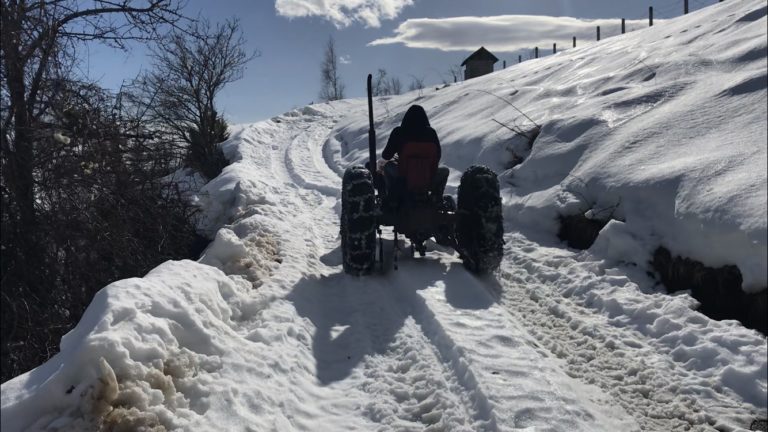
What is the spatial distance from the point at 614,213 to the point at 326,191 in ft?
33.8

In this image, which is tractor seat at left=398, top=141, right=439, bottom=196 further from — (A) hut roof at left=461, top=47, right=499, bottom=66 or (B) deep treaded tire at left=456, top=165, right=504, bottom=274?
(A) hut roof at left=461, top=47, right=499, bottom=66

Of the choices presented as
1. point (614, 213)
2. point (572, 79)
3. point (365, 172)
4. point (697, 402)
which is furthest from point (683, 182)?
point (572, 79)

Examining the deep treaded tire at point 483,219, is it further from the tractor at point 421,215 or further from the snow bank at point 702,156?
the snow bank at point 702,156

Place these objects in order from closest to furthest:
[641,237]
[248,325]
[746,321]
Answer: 1. [746,321]
2. [641,237]
3. [248,325]

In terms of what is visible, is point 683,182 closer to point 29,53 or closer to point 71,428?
point 71,428

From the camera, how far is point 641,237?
158cm

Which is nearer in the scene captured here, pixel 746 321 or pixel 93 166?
pixel 746 321

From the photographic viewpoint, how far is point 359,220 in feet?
17.7

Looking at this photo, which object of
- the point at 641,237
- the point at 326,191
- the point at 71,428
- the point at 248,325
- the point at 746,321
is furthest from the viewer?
the point at 326,191

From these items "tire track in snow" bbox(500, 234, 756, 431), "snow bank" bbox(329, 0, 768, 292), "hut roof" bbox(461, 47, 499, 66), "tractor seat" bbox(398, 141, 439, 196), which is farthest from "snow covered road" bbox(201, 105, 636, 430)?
"hut roof" bbox(461, 47, 499, 66)

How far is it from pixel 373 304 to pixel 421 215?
1258 millimetres

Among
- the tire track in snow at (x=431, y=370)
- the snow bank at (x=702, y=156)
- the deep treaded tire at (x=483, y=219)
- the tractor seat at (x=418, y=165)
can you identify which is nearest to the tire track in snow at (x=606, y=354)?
the deep treaded tire at (x=483, y=219)

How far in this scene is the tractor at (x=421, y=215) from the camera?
5398mm

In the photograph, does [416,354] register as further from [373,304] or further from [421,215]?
[421,215]
